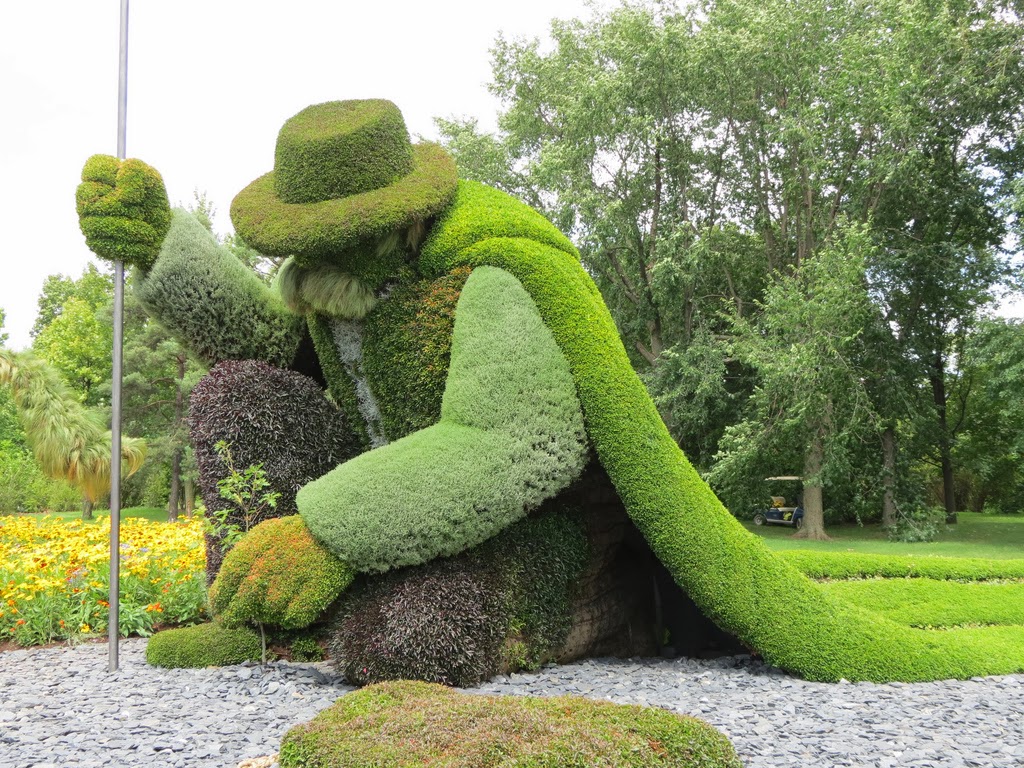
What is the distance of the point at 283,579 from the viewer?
4.10 metres

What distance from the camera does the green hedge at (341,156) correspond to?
199 inches

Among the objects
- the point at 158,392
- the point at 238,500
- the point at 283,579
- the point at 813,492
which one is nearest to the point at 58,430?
the point at 238,500

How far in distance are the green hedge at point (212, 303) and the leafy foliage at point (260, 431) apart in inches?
14.6

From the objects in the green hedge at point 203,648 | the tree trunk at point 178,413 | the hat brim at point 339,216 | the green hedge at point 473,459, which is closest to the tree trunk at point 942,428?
the green hedge at point 473,459

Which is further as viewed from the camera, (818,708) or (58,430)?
(58,430)

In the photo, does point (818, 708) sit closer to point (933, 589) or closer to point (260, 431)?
point (260, 431)

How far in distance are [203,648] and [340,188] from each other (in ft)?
9.85

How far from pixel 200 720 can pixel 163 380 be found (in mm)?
16493

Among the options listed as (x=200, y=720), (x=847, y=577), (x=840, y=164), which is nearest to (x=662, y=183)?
(x=840, y=164)

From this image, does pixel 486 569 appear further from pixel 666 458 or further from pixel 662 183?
pixel 662 183

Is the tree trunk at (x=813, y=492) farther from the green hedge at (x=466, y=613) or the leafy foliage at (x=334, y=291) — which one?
the leafy foliage at (x=334, y=291)

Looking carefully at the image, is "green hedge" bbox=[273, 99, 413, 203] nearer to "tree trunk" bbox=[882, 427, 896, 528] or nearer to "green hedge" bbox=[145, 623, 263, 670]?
"green hedge" bbox=[145, 623, 263, 670]

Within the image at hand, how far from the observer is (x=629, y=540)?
540 cm

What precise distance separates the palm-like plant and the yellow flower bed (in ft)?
2.41
